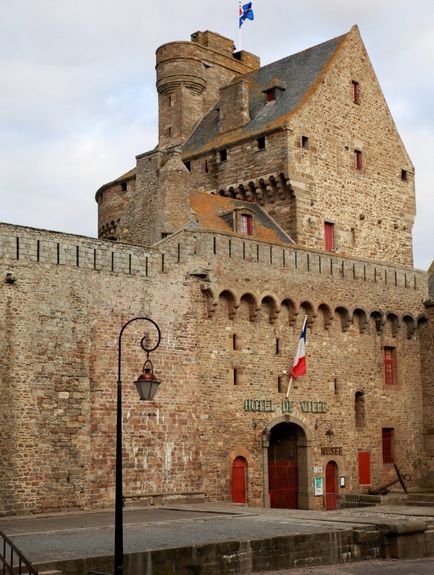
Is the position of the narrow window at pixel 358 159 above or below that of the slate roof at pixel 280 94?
below

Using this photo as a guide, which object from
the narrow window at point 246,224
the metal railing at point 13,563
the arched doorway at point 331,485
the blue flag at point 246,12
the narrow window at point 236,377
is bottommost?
the metal railing at point 13,563

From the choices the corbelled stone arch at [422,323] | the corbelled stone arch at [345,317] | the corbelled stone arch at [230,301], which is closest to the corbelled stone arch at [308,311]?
the corbelled stone arch at [345,317]

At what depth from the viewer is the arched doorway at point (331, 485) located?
32594 millimetres

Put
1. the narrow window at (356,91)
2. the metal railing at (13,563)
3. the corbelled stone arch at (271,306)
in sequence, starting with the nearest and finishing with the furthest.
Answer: the metal railing at (13,563), the corbelled stone arch at (271,306), the narrow window at (356,91)

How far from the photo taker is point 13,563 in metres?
16.5

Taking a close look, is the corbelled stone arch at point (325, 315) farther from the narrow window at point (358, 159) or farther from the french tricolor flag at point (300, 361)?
the narrow window at point (358, 159)

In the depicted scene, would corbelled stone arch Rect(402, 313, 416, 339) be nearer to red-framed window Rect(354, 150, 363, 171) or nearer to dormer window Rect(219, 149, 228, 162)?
red-framed window Rect(354, 150, 363, 171)

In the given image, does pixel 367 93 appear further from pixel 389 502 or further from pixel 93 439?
pixel 93 439

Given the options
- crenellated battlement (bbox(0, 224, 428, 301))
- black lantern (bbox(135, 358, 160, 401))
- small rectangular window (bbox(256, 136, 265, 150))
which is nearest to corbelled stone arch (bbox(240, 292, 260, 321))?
crenellated battlement (bbox(0, 224, 428, 301))

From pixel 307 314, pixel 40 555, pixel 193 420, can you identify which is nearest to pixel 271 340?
pixel 307 314

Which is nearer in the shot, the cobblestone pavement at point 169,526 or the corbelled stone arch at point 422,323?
the cobblestone pavement at point 169,526

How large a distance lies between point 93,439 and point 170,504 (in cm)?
331

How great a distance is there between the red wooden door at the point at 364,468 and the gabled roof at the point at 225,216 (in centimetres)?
796

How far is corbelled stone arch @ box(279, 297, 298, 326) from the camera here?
A: 31.7 m
